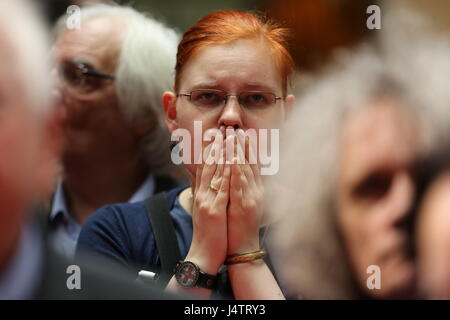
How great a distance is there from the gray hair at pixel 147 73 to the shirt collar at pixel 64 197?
0.04m

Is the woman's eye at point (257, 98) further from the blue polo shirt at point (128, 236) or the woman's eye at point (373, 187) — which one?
the woman's eye at point (373, 187)

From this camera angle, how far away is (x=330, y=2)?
1.82 m

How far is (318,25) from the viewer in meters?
1.76

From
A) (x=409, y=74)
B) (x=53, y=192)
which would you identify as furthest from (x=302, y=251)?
(x=53, y=192)

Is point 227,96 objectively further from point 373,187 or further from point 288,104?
point 373,187

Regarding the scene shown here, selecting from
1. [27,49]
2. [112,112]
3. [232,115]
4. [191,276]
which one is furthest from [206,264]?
[27,49]

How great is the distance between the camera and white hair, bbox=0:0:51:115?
1125 millimetres

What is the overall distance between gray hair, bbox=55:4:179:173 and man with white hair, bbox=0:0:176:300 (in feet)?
2.15

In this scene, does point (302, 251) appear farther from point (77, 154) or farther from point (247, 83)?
point (77, 154)

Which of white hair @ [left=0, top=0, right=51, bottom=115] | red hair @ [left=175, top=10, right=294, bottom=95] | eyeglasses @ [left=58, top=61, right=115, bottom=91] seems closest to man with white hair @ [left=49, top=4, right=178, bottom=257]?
eyeglasses @ [left=58, top=61, right=115, bottom=91]

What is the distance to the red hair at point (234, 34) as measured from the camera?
5.41ft

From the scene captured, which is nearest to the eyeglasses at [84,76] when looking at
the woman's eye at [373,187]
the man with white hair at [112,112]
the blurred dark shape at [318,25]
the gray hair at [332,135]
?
the man with white hair at [112,112]

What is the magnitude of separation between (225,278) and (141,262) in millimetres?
185

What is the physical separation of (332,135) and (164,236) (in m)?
0.60
